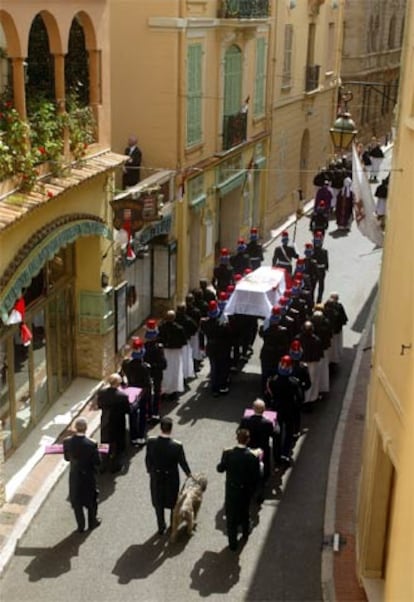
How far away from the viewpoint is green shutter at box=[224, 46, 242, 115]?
69.9ft

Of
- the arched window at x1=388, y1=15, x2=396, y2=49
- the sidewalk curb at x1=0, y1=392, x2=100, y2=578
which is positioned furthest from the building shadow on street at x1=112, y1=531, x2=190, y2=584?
the arched window at x1=388, y1=15, x2=396, y2=49

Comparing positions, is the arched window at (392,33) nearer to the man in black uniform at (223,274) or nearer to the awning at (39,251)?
the man in black uniform at (223,274)

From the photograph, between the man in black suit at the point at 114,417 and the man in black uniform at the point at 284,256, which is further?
the man in black uniform at the point at 284,256

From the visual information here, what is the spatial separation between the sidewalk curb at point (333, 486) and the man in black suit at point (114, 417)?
121 inches

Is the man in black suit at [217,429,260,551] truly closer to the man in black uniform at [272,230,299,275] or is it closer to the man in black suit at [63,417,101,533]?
the man in black suit at [63,417,101,533]

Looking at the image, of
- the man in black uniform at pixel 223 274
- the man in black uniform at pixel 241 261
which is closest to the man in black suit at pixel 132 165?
the man in black uniform at pixel 223 274

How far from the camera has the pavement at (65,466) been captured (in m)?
10.3

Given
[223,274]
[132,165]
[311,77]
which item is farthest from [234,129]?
[311,77]

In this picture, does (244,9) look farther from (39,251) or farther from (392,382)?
(392,382)

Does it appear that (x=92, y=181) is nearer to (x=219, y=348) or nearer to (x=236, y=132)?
(x=219, y=348)

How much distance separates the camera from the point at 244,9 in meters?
20.7

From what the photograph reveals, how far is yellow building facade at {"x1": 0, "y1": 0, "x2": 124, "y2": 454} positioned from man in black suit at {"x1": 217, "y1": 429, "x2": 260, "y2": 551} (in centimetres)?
336

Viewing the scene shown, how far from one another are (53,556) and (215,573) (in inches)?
78.5

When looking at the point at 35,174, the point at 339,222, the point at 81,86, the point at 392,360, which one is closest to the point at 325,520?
the point at 392,360
